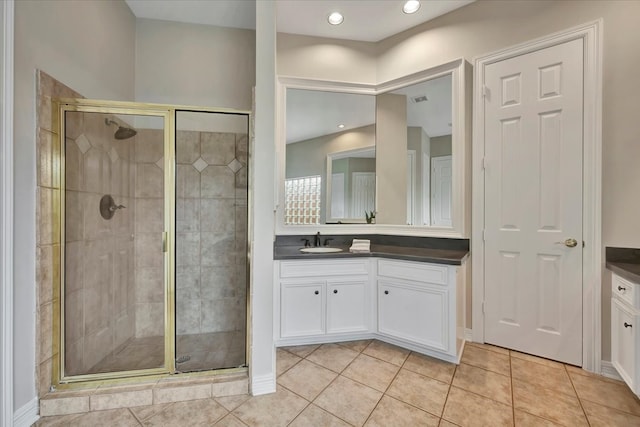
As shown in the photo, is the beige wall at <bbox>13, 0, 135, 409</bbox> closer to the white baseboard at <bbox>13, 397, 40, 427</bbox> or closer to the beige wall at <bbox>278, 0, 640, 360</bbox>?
the white baseboard at <bbox>13, 397, 40, 427</bbox>

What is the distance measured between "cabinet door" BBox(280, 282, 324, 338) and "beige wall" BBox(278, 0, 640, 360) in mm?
2075

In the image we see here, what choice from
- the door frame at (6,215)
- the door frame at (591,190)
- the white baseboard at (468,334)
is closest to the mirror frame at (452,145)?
the door frame at (591,190)

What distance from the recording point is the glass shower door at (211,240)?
2078mm

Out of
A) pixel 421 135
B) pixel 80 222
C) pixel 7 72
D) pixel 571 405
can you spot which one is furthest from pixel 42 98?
pixel 571 405

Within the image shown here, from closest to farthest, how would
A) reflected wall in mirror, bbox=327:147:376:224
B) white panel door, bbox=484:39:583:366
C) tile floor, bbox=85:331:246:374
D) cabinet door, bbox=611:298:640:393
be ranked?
cabinet door, bbox=611:298:640:393
tile floor, bbox=85:331:246:374
white panel door, bbox=484:39:583:366
reflected wall in mirror, bbox=327:147:376:224

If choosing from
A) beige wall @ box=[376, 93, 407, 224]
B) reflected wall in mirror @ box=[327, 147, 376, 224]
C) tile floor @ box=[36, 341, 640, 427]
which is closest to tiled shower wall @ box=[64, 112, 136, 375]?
tile floor @ box=[36, 341, 640, 427]

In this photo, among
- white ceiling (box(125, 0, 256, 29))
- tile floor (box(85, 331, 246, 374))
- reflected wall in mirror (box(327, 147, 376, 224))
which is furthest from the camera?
reflected wall in mirror (box(327, 147, 376, 224))

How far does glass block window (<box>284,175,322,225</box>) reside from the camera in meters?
2.88

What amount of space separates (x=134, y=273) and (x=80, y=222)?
0.60 meters

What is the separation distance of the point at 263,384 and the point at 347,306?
95 centimetres

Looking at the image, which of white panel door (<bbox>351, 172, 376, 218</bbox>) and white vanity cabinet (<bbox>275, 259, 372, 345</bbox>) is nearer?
white vanity cabinet (<bbox>275, 259, 372, 345</bbox>)

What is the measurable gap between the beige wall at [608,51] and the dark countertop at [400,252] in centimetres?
101

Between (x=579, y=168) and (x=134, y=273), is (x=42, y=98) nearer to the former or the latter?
(x=134, y=273)

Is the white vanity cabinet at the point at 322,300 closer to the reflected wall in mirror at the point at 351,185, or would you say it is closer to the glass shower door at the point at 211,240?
the glass shower door at the point at 211,240
